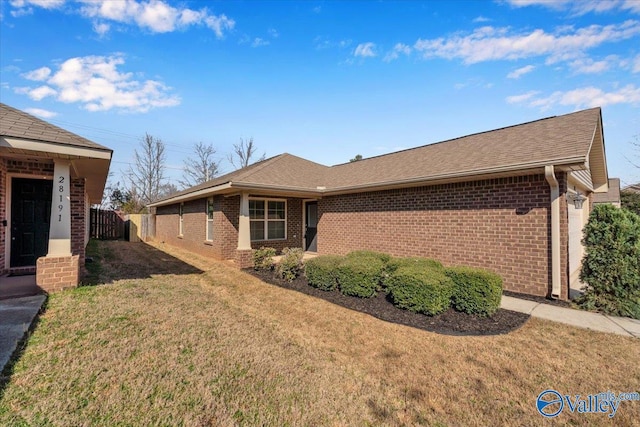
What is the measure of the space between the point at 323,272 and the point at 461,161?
476cm

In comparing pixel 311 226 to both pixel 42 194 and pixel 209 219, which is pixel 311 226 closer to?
pixel 209 219

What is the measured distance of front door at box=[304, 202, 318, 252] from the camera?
485 inches

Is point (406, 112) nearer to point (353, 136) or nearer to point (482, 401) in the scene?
point (353, 136)

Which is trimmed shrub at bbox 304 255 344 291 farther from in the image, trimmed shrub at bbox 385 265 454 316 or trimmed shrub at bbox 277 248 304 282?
trimmed shrub at bbox 385 265 454 316

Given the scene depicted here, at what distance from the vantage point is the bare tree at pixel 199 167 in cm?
3747

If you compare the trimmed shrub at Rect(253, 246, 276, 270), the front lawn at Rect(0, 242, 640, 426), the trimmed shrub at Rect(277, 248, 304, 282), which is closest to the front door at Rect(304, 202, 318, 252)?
the trimmed shrub at Rect(253, 246, 276, 270)

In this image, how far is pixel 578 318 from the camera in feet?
15.7

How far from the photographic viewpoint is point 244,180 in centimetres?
901

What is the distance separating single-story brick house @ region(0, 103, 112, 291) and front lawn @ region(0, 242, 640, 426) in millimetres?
984

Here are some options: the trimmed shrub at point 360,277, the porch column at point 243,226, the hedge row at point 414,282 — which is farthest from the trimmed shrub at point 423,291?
the porch column at point 243,226

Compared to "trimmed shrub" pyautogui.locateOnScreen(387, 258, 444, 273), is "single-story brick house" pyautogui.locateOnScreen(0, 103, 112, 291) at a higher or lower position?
higher

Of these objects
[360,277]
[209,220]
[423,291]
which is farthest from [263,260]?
[423,291]

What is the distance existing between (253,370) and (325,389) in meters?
0.82

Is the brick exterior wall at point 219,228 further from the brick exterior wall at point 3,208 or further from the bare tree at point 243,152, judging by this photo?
the bare tree at point 243,152
